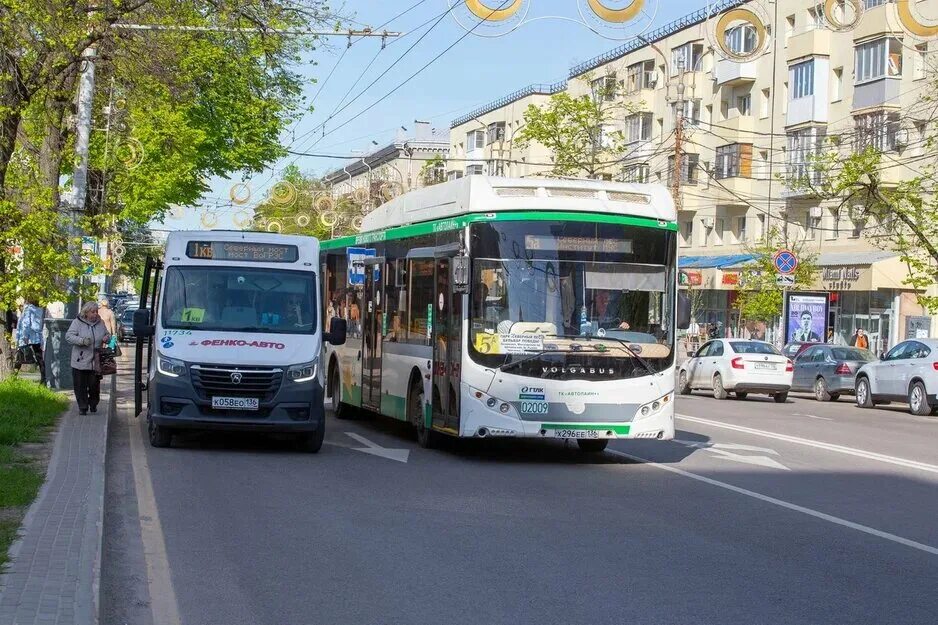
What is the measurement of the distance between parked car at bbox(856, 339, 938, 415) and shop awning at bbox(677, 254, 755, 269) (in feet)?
74.1

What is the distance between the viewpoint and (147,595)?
765cm

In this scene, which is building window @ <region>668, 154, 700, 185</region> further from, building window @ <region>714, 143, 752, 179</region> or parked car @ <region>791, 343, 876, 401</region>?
parked car @ <region>791, 343, 876, 401</region>

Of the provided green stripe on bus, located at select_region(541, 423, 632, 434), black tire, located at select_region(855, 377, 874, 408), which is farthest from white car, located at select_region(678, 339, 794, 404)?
green stripe on bus, located at select_region(541, 423, 632, 434)

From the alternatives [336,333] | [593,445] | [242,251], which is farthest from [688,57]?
[336,333]

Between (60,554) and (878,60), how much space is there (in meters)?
44.8

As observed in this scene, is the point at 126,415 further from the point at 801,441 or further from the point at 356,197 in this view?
the point at 356,197

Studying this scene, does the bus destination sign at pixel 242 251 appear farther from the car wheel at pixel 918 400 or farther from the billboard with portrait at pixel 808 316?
the billboard with portrait at pixel 808 316

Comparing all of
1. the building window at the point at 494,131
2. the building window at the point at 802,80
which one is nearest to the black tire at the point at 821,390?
the building window at the point at 802,80

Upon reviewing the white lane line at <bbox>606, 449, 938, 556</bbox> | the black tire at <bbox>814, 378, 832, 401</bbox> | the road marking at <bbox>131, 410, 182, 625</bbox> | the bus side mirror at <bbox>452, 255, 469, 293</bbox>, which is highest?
the bus side mirror at <bbox>452, 255, 469, 293</bbox>

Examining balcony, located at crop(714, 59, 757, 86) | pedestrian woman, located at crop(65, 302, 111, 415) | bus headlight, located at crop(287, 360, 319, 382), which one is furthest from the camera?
balcony, located at crop(714, 59, 757, 86)

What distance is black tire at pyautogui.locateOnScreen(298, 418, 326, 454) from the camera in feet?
50.9

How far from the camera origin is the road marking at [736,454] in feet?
52.4

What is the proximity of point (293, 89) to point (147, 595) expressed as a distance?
37.7 m

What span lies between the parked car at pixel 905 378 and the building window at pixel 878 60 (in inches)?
766
